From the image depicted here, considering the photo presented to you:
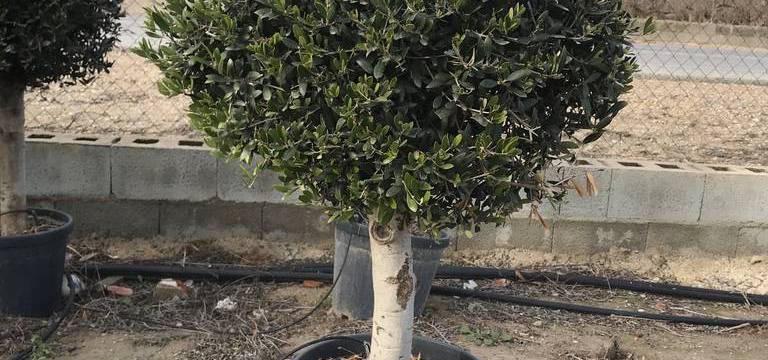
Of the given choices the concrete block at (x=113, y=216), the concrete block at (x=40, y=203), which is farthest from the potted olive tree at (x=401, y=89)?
the concrete block at (x=40, y=203)

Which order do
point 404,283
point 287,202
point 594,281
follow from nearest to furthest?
1. point 404,283
2. point 594,281
3. point 287,202

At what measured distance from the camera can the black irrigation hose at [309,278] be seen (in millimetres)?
4430

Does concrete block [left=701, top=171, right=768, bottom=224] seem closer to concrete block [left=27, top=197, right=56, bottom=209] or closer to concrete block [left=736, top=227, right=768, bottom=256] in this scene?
concrete block [left=736, top=227, right=768, bottom=256]

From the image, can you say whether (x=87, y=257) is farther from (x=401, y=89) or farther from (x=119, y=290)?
(x=401, y=89)

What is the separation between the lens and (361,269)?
4.07m

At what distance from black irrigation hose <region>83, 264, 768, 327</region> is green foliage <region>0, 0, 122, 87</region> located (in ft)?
3.74

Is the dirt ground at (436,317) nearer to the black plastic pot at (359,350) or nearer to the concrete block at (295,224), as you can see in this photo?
the concrete block at (295,224)

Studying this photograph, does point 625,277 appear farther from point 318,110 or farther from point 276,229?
point 318,110

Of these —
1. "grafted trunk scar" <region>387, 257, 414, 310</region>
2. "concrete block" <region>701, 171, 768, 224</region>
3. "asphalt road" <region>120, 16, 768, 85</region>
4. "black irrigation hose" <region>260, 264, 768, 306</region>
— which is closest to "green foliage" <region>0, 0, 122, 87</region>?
"black irrigation hose" <region>260, 264, 768, 306</region>

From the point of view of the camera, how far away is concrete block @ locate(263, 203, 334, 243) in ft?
16.2

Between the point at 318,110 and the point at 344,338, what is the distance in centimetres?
114

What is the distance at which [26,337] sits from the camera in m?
3.81

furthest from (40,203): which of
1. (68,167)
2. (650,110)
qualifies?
(650,110)

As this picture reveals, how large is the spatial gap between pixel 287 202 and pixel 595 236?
1.96 metres
